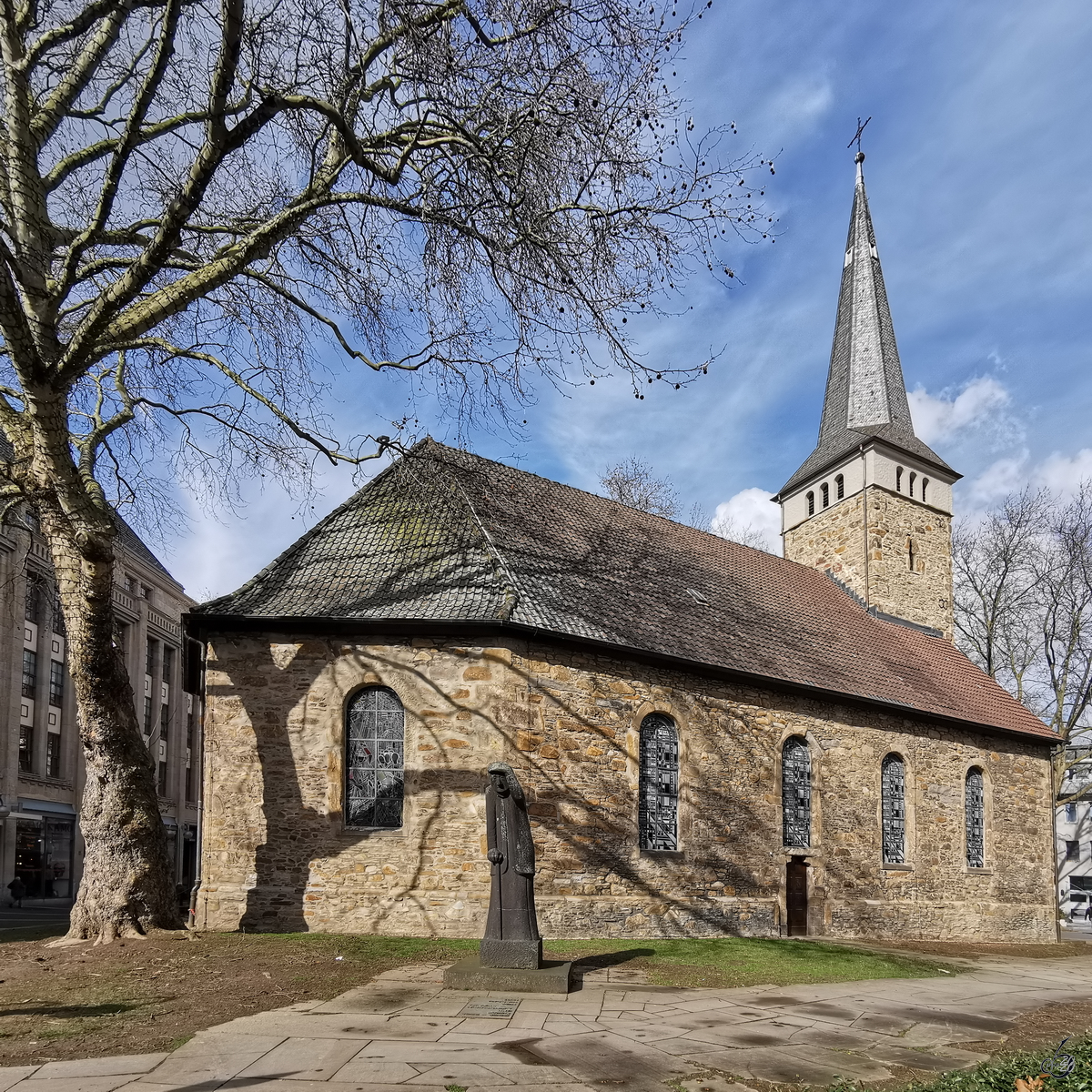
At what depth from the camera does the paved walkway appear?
5855 millimetres

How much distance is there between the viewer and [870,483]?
2580cm

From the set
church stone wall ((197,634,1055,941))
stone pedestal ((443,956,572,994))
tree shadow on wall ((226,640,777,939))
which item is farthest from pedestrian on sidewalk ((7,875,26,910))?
stone pedestal ((443,956,572,994))

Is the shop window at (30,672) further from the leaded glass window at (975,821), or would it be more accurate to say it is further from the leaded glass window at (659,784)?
the leaded glass window at (975,821)

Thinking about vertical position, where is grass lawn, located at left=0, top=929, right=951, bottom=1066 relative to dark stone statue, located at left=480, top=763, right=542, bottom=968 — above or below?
below

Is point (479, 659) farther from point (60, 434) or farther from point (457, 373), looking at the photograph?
point (60, 434)

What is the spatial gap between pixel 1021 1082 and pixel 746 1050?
3.15 m

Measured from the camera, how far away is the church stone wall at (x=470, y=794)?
44.0 feet

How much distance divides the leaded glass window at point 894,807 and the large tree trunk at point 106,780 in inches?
569

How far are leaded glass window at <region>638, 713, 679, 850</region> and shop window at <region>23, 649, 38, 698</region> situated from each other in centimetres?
2360

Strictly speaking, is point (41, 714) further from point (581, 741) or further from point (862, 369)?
point (862, 369)

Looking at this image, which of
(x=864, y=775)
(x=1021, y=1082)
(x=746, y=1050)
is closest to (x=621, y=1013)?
(x=746, y=1050)

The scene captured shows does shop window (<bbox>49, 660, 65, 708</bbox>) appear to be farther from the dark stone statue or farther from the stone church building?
the dark stone statue

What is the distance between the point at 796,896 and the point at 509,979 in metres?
10.4

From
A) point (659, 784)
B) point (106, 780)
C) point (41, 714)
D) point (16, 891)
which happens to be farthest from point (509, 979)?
point (41, 714)
